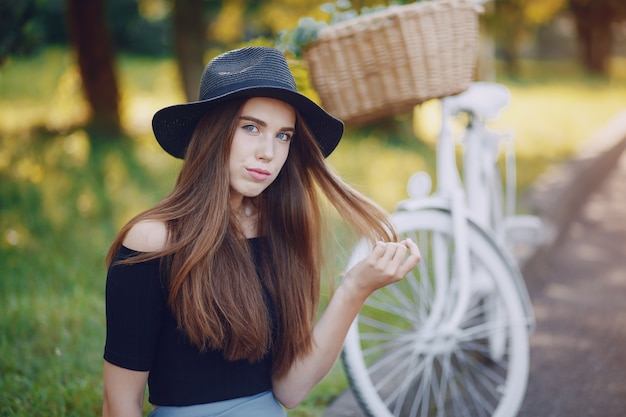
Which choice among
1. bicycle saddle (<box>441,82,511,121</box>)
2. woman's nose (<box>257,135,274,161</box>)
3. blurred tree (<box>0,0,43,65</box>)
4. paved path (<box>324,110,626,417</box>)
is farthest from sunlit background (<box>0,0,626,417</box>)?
bicycle saddle (<box>441,82,511,121</box>)

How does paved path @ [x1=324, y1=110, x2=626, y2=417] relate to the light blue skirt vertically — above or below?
below

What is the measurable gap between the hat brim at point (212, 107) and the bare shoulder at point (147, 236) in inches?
11.1

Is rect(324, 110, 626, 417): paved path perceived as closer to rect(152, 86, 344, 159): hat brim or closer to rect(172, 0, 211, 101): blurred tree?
rect(152, 86, 344, 159): hat brim

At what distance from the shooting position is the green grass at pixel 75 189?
10.6 ft

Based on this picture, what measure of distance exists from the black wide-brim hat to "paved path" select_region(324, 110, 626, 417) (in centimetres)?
138

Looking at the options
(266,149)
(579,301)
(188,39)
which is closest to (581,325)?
(579,301)

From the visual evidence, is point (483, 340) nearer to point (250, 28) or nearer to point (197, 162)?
point (197, 162)

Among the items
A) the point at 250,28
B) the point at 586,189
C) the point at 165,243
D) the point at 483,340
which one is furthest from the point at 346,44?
the point at 250,28

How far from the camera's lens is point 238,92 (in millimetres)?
1910

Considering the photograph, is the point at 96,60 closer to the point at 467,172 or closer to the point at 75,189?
the point at 75,189

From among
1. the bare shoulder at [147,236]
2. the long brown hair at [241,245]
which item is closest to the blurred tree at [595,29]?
the long brown hair at [241,245]

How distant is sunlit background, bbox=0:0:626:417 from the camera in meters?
3.36

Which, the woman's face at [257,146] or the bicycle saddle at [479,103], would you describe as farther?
the bicycle saddle at [479,103]

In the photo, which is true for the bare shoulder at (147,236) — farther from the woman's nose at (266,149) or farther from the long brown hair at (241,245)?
the woman's nose at (266,149)
